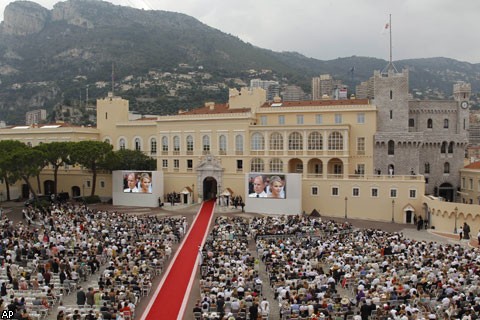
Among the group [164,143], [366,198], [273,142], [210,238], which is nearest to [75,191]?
[164,143]

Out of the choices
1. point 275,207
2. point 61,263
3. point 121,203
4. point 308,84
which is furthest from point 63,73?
point 61,263

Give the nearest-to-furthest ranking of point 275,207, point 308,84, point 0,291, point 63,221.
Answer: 1. point 0,291
2. point 63,221
3. point 275,207
4. point 308,84

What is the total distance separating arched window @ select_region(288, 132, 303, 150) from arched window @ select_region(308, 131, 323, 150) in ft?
3.70

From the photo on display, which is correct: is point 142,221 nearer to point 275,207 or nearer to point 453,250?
point 275,207

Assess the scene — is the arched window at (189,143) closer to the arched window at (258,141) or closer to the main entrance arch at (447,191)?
the arched window at (258,141)

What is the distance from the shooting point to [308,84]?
529 feet

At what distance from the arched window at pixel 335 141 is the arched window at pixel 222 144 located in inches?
505

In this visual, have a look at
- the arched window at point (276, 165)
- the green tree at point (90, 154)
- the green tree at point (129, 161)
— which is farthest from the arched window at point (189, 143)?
the arched window at point (276, 165)

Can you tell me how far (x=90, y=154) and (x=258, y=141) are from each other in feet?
67.4

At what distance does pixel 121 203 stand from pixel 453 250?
133ft

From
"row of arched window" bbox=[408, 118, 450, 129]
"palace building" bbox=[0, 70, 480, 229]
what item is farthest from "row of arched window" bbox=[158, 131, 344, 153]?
"row of arched window" bbox=[408, 118, 450, 129]

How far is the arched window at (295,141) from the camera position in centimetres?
5722

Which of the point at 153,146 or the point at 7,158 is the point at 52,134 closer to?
the point at 153,146

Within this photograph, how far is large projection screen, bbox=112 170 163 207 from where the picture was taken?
57.7 metres
